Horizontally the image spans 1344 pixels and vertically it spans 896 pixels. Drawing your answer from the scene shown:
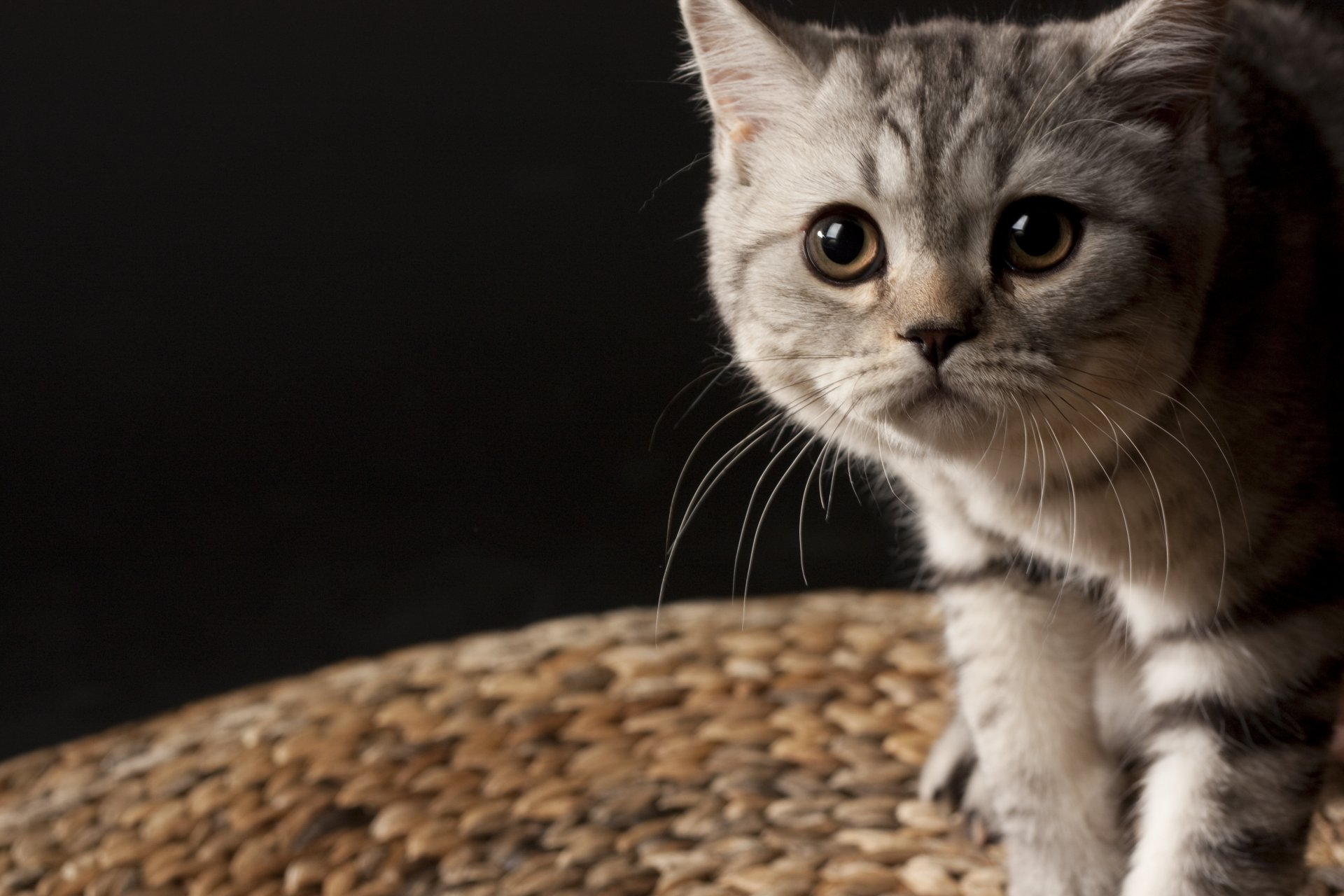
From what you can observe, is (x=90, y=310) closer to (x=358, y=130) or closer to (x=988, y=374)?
(x=358, y=130)

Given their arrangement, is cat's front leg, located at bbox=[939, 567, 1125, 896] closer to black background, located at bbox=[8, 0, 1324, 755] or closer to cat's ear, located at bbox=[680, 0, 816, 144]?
cat's ear, located at bbox=[680, 0, 816, 144]

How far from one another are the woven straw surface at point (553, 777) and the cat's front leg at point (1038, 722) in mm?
85

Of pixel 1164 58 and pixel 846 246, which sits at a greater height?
pixel 1164 58

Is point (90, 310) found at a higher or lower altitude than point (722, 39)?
lower

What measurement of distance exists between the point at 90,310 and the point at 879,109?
109 centimetres

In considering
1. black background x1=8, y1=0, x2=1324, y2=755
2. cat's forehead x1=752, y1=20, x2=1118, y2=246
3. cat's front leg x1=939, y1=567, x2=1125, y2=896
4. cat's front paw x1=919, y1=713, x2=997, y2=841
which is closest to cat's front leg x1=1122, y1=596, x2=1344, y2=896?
cat's front leg x1=939, y1=567, x2=1125, y2=896

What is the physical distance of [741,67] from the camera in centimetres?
106

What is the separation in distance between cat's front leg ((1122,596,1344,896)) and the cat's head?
8.4 inches

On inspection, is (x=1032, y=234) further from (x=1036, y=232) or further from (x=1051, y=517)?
(x=1051, y=517)

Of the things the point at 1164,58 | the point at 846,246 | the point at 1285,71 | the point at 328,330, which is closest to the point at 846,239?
the point at 846,246

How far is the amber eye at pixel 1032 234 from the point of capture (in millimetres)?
937

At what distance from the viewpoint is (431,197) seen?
5.79 feet

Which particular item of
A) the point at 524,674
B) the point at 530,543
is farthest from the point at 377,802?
the point at 530,543

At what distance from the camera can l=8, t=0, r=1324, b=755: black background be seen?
5.39 feet
